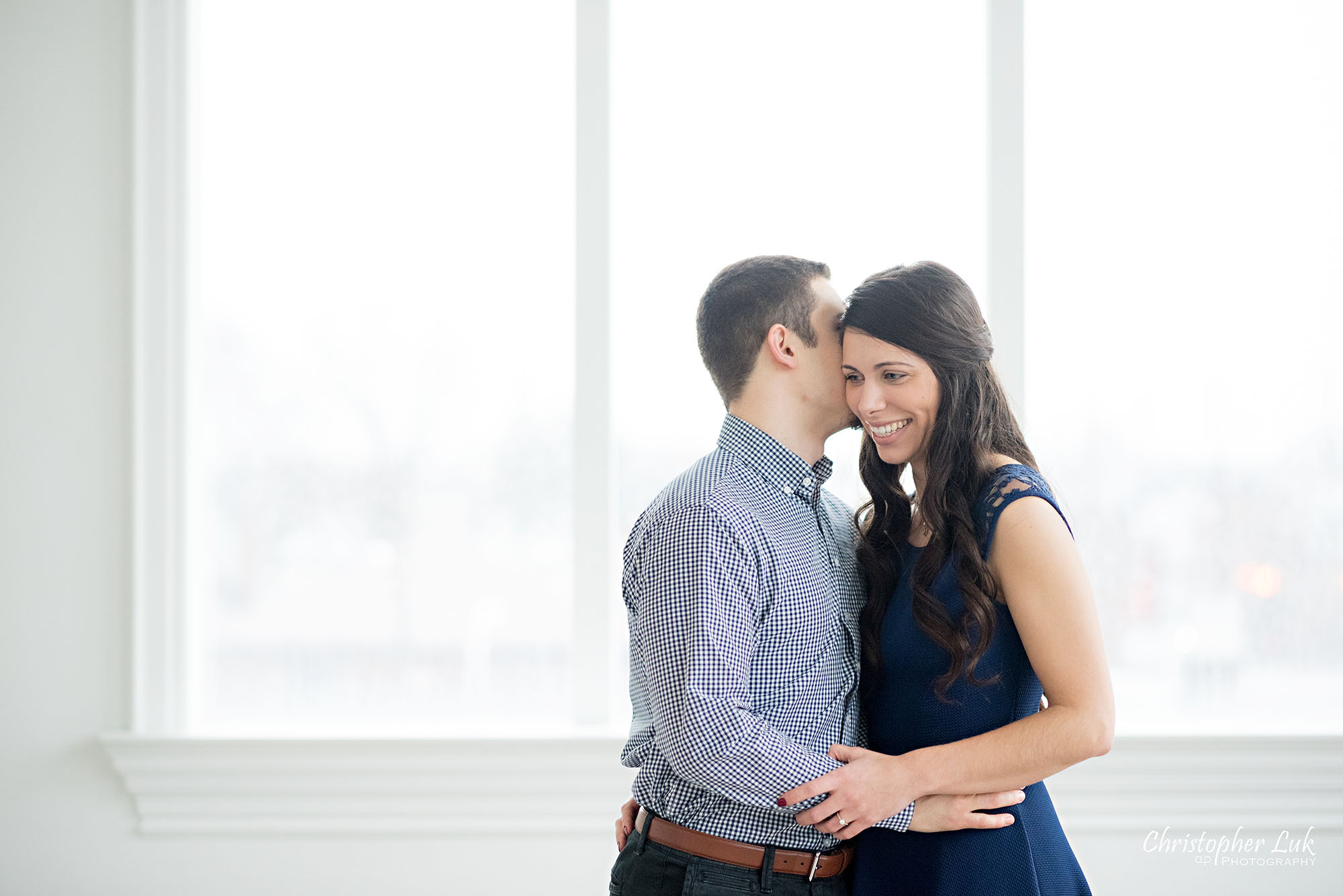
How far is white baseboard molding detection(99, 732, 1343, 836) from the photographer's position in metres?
2.22

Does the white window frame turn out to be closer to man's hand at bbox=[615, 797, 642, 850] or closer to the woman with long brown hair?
man's hand at bbox=[615, 797, 642, 850]

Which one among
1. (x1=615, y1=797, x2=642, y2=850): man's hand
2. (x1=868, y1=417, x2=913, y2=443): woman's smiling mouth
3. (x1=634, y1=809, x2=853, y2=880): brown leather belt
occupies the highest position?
(x1=868, y1=417, x2=913, y2=443): woman's smiling mouth

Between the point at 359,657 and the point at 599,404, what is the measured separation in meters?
0.90

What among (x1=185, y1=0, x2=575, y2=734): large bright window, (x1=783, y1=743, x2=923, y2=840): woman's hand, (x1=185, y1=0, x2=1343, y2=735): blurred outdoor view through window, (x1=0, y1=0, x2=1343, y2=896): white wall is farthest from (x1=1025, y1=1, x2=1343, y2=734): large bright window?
(x1=783, y1=743, x2=923, y2=840): woman's hand

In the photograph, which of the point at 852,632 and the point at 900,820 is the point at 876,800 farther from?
the point at 852,632

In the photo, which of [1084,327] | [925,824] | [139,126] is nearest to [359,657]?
[139,126]

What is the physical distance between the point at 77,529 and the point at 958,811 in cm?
212

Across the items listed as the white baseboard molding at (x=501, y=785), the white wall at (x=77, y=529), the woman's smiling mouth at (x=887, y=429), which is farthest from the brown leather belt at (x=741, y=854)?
the white wall at (x=77, y=529)

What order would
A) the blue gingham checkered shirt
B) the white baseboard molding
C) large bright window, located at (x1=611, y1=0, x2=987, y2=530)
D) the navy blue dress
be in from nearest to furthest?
1. the blue gingham checkered shirt
2. the navy blue dress
3. the white baseboard molding
4. large bright window, located at (x1=611, y1=0, x2=987, y2=530)

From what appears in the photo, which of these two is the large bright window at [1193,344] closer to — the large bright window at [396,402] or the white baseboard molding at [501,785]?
the white baseboard molding at [501,785]

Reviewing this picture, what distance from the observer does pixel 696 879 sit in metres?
1.27

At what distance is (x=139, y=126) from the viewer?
228cm

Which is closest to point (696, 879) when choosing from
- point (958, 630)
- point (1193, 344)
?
point (958, 630)

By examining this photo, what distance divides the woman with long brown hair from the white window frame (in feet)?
3.22
